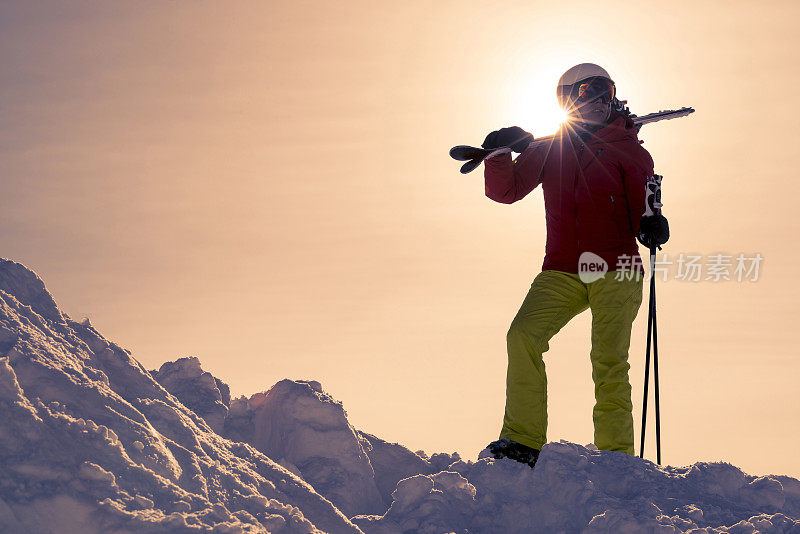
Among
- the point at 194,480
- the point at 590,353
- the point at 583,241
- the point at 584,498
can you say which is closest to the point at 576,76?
the point at 583,241

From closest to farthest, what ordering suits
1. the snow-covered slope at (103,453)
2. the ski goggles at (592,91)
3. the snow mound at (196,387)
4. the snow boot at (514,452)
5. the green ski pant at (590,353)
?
the snow-covered slope at (103,453)
the snow boot at (514,452)
the green ski pant at (590,353)
the ski goggles at (592,91)
the snow mound at (196,387)

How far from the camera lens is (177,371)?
911 centimetres

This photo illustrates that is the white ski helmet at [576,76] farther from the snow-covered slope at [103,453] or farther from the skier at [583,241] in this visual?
the snow-covered slope at [103,453]

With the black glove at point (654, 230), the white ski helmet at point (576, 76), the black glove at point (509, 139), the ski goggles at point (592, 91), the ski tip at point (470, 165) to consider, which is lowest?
the black glove at point (654, 230)

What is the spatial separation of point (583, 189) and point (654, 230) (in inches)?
24.7

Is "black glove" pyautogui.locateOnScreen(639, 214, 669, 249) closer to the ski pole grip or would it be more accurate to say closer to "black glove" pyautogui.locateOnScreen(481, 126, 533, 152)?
the ski pole grip

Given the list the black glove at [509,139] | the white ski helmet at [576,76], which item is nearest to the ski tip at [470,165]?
the black glove at [509,139]

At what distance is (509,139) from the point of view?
710cm

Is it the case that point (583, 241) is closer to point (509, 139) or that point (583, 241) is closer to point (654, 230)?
point (654, 230)

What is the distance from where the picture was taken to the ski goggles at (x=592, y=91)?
290 inches

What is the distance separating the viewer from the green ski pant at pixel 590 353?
271 inches

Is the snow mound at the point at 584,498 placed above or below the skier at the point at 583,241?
below

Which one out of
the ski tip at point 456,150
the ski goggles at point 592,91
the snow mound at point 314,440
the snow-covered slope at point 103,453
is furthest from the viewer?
the snow mound at point 314,440

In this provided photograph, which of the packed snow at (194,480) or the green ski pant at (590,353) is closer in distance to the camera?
the packed snow at (194,480)
